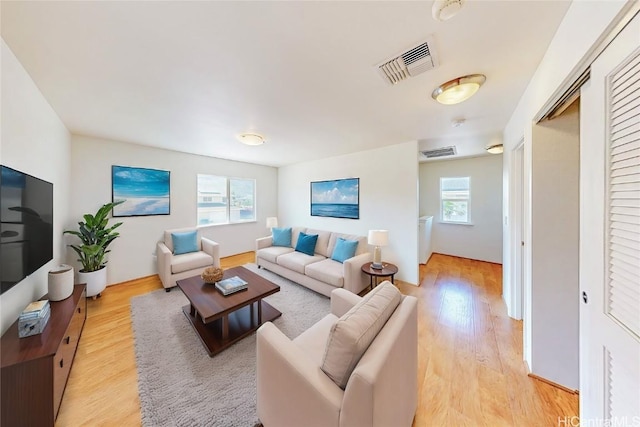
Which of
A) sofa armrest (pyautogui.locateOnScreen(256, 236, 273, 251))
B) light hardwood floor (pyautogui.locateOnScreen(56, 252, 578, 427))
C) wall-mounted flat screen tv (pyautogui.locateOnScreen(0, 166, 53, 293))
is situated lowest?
light hardwood floor (pyautogui.locateOnScreen(56, 252, 578, 427))

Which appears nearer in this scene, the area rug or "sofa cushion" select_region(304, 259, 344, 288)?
the area rug

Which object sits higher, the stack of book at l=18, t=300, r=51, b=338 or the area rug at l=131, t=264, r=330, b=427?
the stack of book at l=18, t=300, r=51, b=338

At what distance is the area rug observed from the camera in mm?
1316

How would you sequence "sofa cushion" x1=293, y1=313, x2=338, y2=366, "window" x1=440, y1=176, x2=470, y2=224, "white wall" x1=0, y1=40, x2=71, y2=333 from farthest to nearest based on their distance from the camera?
"window" x1=440, y1=176, x2=470, y2=224, "white wall" x1=0, y1=40, x2=71, y2=333, "sofa cushion" x1=293, y1=313, x2=338, y2=366

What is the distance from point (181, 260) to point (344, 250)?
8.34ft

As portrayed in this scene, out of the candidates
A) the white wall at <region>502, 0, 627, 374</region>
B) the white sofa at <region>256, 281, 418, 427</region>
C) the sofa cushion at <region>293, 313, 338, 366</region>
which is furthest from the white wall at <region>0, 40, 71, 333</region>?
the white wall at <region>502, 0, 627, 374</region>

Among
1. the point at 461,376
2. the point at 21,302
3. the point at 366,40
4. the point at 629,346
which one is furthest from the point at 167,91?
the point at 461,376

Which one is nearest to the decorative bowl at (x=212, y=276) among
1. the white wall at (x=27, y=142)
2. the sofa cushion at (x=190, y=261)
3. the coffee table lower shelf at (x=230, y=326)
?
the coffee table lower shelf at (x=230, y=326)

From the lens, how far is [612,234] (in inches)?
32.7

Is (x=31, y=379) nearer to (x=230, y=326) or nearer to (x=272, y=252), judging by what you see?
(x=230, y=326)

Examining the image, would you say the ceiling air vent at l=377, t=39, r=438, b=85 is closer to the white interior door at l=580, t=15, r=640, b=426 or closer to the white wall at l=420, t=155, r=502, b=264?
the white interior door at l=580, t=15, r=640, b=426

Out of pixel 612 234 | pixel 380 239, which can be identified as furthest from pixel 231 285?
pixel 612 234

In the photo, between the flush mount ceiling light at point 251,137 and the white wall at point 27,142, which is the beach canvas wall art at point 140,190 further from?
the flush mount ceiling light at point 251,137

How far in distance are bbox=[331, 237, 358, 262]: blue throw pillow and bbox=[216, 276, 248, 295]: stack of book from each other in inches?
56.4
